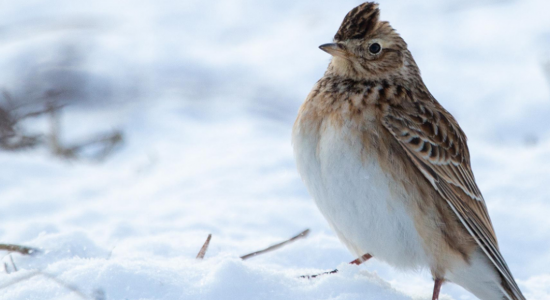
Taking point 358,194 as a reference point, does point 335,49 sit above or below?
above

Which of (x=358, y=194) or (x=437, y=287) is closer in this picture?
(x=358, y=194)

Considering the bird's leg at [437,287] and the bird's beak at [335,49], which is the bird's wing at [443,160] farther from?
the bird's beak at [335,49]

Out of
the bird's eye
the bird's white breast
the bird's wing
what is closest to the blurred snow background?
the bird's white breast

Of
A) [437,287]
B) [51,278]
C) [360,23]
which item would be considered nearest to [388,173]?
[437,287]

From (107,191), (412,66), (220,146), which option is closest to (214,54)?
(220,146)

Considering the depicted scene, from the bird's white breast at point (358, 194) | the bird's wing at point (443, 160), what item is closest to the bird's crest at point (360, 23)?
the bird's wing at point (443, 160)

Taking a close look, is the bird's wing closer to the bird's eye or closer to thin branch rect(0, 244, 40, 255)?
the bird's eye

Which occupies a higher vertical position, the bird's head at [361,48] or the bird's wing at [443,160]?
the bird's head at [361,48]

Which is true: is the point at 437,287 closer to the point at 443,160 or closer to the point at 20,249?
the point at 443,160
